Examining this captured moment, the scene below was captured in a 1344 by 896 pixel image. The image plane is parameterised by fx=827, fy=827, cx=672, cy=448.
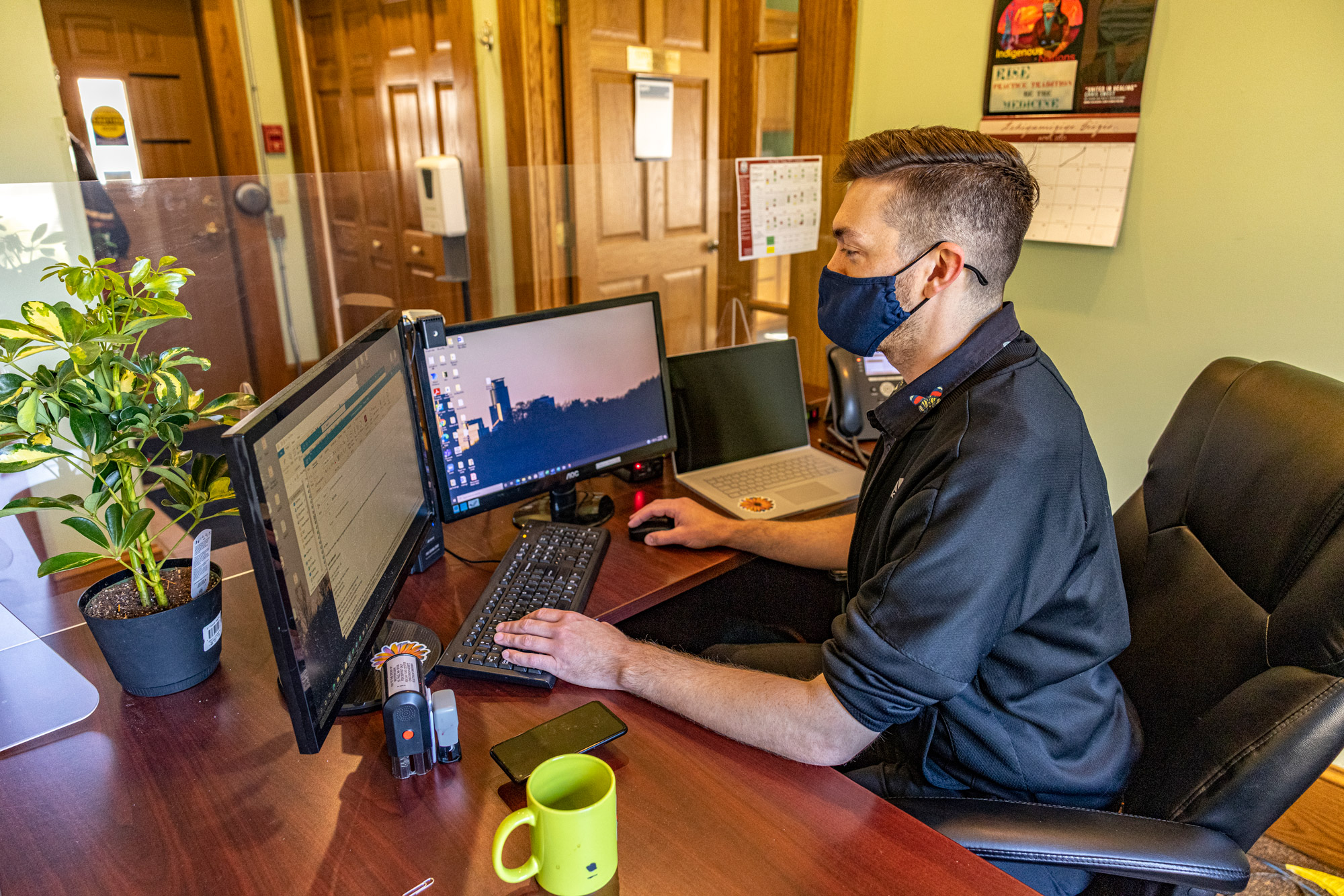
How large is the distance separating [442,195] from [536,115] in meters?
1.03

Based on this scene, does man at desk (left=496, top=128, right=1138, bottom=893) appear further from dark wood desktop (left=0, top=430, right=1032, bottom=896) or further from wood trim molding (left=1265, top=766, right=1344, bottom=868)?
wood trim molding (left=1265, top=766, right=1344, bottom=868)

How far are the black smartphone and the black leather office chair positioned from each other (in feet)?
1.19

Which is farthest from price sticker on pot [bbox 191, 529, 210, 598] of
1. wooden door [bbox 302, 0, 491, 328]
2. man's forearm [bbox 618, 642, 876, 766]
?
wooden door [bbox 302, 0, 491, 328]

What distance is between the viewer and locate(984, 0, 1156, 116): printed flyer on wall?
1.83 m

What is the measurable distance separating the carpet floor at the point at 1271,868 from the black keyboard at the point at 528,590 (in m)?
1.48

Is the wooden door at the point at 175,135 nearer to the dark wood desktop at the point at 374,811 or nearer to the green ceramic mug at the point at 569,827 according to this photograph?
the dark wood desktop at the point at 374,811

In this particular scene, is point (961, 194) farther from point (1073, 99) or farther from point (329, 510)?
point (1073, 99)

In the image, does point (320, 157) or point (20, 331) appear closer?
point (20, 331)

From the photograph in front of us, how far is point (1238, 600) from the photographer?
3.36ft

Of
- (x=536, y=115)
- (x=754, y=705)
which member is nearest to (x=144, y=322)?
(x=754, y=705)

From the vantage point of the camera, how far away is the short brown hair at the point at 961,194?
1.15m

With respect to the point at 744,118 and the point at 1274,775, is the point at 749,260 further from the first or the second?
the point at 1274,775

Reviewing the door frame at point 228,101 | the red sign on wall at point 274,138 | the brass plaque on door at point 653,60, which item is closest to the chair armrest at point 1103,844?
the door frame at point 228,101

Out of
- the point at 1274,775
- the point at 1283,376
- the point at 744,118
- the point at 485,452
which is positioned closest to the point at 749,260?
the point at 744,118
